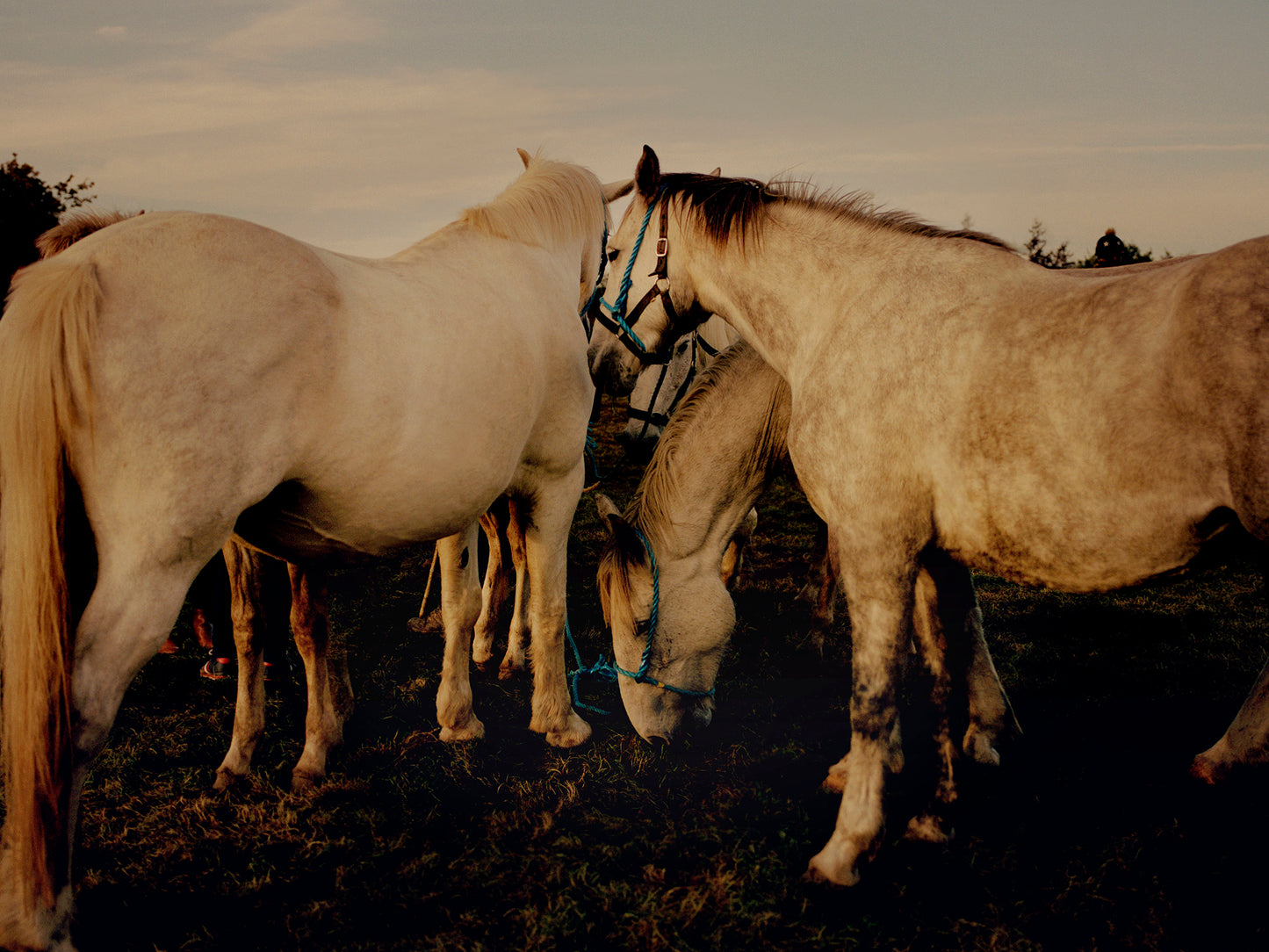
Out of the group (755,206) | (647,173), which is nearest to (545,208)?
(647,173)

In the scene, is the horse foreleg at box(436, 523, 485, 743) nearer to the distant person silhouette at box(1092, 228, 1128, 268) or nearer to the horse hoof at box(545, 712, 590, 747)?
the horse hoof at box(545, 712, 590, 747)

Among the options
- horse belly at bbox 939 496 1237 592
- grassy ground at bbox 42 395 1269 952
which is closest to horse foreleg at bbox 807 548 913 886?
grassy ground at bbox 42 395 1269 952

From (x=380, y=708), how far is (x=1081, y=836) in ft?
11.1

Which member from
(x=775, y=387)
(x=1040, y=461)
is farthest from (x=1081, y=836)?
(x=775, y=387)

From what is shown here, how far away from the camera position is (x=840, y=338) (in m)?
2.82

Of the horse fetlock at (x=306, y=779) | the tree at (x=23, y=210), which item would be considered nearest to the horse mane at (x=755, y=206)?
the horse fetlock at (x=306, y=779)

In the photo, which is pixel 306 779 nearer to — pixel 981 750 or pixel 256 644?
pixel 256 644

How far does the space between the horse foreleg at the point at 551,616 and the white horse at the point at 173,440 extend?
0.87 m

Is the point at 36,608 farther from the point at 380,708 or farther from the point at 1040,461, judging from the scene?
the point at 1040,461

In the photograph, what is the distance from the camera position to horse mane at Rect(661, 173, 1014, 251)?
292 cm

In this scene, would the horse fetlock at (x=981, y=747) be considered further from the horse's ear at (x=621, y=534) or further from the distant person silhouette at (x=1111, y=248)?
the distant person silhouette at (x=1111, y=248)

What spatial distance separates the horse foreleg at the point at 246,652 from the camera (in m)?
3.35

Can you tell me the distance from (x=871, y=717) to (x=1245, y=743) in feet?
5.38

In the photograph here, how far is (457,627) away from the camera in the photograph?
12.0 ft
